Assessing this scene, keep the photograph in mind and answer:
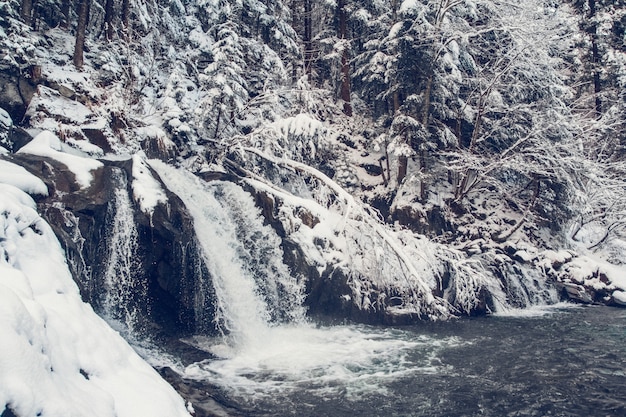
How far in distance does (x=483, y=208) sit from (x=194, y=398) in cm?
1525

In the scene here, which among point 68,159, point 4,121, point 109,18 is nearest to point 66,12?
point 109,18

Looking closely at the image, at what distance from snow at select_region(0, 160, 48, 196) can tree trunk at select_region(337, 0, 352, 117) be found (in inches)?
614

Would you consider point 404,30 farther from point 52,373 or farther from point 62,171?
point 52,373

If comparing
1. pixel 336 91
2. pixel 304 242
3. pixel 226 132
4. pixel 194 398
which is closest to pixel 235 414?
pixel 194 398

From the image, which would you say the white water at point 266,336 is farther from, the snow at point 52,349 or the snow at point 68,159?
the snow at point 52,349

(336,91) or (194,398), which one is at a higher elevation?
(336,91)

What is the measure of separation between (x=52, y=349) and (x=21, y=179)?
552 cm

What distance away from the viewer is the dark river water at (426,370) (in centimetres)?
669

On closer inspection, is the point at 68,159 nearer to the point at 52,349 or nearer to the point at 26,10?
the point at 52,349

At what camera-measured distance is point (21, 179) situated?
7.54 m

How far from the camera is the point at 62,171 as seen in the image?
9.23m

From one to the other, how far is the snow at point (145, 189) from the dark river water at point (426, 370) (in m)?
3.20

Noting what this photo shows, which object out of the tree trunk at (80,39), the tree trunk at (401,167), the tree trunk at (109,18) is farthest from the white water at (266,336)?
the tree trunk at (109,18)

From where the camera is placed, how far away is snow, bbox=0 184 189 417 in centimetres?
279
